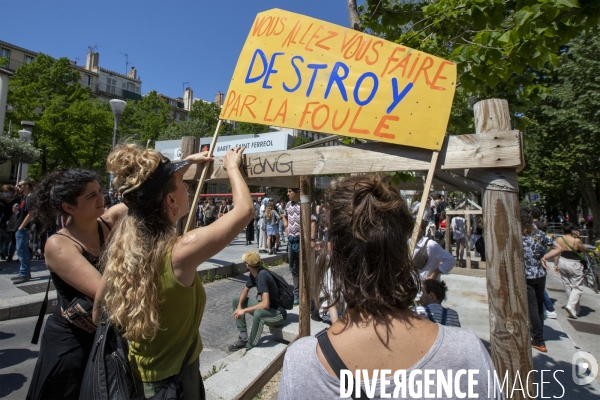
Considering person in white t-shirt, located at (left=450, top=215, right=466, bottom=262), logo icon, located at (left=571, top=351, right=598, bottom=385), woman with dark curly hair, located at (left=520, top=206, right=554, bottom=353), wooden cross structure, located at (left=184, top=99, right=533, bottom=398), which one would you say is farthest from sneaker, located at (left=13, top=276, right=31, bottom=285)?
person in white t-shirt, located at (left=450, top=215, right=466, bottom=262)

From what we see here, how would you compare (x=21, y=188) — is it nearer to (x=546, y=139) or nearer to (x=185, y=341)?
(x=185, y=341)

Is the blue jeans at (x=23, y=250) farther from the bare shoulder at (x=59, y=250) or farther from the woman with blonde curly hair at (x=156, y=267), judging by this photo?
the woman with blonde curly hair at (x=156, y=267)

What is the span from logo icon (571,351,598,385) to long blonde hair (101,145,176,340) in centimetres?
454

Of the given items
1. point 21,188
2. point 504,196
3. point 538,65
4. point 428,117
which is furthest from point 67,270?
point 21,188

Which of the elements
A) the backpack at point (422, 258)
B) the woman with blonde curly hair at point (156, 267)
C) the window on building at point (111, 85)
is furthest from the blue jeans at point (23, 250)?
the window on building at point (111, 85)

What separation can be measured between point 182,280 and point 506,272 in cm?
152

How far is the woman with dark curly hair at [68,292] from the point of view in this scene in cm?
166

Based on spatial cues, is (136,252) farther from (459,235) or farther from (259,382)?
(459,235)

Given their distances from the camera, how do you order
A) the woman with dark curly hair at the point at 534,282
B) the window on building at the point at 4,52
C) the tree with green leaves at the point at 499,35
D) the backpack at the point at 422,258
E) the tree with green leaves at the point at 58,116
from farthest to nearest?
1. the window on building at the point at 4,52
2. the tree with green leaves at the point at 58,116
3. the woman with dark curly hair at the point at 534,282
4. the backpack at the point at 422,258
5. the tree with green leaves at the point at 499,35

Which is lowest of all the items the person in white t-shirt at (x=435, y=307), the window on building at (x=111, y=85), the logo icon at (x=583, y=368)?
the logo icon at (x=583, y=368)

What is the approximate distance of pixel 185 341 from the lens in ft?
5.07

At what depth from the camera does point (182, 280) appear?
4.66 ft

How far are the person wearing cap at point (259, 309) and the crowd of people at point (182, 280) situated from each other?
266 centimetres

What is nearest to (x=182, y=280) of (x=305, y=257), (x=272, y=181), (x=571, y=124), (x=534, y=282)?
(x=272, y=181)
